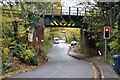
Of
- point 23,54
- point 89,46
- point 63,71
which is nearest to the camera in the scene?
point 63,71

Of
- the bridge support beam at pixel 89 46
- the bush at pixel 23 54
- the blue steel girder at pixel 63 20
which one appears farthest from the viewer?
the bridge support beam at pixel 89 46

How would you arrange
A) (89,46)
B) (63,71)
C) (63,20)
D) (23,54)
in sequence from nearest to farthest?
(63,71) → (23,54) → (63,20) → (89,46)

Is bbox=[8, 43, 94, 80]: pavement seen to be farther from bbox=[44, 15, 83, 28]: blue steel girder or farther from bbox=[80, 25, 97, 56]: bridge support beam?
bbox=[80, 25, 97, 56]: bridge support beam

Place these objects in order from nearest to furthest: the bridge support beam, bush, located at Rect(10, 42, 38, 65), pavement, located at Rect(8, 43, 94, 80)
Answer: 1. pavement, located at Rect(8, 43, 94, 80)
2. bush, located at Rect(10, 42, 38, 65)
3. the bridge support beam

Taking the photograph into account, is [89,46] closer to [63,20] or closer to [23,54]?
[63,20]

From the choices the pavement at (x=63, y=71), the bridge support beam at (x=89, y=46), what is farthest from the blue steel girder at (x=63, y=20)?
the pavement at (x=63, y=71)

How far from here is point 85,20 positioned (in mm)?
47219

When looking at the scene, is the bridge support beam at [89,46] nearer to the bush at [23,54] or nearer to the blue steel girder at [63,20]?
the blue steel girder at [63,20]

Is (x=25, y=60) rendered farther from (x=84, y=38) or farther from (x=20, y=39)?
(x=84, y=38)

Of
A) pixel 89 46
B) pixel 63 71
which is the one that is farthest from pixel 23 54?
pixel 89 46

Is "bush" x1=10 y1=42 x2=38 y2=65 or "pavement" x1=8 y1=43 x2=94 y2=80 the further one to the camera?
"bush" x1=10 y1=42 x2=38 y2=65

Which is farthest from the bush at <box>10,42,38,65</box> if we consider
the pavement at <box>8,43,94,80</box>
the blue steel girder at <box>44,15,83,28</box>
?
the blue steel girder at <box>44,15,83,28</box>

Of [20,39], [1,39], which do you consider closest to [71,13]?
[20,39]

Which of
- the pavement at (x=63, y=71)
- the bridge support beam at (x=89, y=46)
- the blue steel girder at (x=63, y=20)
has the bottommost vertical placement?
the bridge support beam at (x=89, y=46)
